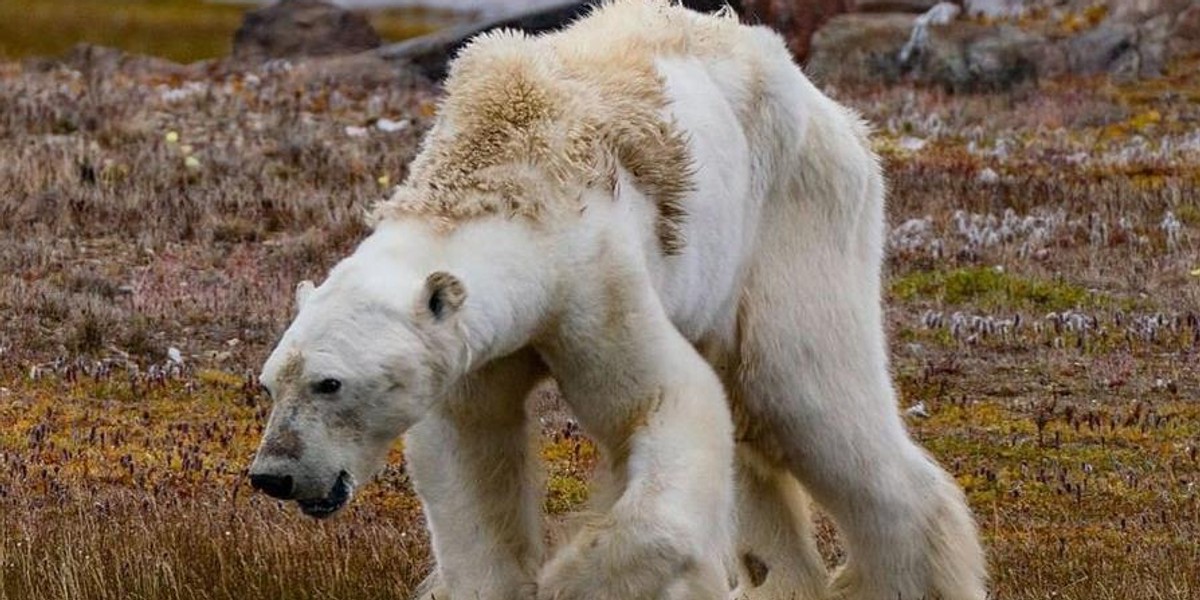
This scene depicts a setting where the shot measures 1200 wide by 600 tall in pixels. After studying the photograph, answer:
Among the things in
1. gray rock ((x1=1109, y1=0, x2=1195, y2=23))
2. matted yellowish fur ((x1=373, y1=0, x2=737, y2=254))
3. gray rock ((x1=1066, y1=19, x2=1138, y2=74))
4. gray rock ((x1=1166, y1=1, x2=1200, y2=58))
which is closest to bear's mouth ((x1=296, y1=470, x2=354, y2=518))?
matted yellowish fur ((x1=373, y1=0, x2=737, y2=254))

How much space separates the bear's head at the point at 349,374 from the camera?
17.7 feet

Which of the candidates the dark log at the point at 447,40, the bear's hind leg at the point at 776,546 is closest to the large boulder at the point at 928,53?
the dark log at the point at 447,40

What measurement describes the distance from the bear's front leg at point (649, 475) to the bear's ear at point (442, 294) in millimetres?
545

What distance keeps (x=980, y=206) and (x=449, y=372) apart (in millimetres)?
12097

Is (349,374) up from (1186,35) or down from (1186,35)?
up

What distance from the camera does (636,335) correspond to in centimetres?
605

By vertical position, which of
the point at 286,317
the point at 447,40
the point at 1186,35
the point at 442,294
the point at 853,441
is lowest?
the point at 447,40

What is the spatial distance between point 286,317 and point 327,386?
322 inches

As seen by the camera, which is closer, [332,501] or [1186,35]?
[332,501]

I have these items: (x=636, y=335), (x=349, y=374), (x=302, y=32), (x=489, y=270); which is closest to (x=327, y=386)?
(x=349, y=374)

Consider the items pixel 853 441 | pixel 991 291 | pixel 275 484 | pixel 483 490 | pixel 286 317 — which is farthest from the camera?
pixel 991 291

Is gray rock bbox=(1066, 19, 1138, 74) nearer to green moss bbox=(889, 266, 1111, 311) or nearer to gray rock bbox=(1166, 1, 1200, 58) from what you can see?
gray rock bbox=(1166, 1, 1200, 58)

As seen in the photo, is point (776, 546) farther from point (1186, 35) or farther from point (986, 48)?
point (1186, 35)

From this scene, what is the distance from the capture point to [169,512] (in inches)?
344
